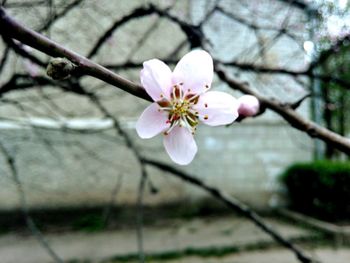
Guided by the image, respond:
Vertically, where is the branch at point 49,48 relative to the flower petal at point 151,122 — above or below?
above

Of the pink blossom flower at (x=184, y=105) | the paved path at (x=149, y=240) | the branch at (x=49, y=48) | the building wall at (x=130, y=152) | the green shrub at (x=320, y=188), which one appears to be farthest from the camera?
the green shrub at (x=320, y=188)

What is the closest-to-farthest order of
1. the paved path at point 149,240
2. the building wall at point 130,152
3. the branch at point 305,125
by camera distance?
the branch at point 305,125
the paved path at point 149,240
the building wall at point 130,152

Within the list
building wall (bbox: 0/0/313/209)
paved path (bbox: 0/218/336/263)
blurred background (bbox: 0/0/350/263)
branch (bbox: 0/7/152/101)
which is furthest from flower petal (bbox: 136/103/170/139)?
building wall (bbox: 0/0/313/209)

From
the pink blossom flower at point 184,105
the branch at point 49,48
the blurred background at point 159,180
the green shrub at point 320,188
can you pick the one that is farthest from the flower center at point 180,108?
the green shrub at point 320,188

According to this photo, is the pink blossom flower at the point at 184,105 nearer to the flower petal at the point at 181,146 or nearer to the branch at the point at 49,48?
the flower petal at the point at 181,146

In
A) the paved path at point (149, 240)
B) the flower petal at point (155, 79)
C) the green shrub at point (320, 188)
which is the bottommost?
the paved path at point (149, 240)

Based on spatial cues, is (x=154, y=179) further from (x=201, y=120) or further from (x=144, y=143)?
(x=201, y=120)

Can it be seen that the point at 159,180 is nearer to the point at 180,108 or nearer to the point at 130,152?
the point at 130,152
